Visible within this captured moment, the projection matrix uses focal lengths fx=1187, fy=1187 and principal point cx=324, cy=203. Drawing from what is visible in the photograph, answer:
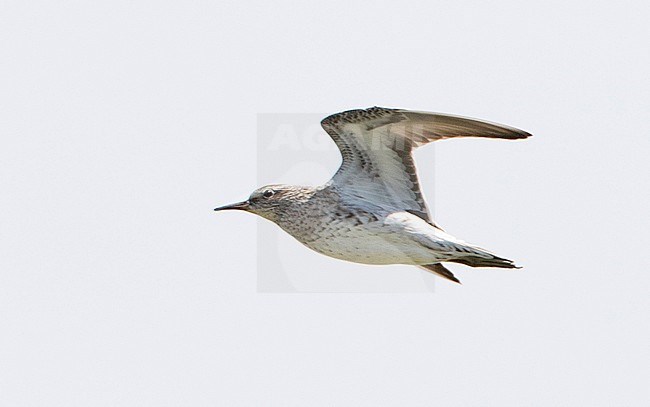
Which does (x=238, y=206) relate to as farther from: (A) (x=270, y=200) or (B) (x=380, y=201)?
(B) (x=380, y=201)

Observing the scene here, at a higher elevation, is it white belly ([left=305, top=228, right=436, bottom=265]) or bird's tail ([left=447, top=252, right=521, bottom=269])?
white belly ([left=305, top=228, right=436, bottom=265])

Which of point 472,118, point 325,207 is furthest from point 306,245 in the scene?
point 472,118

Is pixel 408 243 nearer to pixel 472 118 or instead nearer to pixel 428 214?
pixel 428 214

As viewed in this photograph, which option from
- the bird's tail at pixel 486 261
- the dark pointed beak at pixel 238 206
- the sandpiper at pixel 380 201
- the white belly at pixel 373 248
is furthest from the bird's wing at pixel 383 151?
the dark pointed beak at pixel 238 206

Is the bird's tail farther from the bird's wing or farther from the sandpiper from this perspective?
the bird's wing

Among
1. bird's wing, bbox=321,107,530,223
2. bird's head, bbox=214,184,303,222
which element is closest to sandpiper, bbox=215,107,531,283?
bird's wing, bbox=321,107,530,223

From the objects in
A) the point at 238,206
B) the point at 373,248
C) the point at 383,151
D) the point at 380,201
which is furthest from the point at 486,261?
the point at 238,206

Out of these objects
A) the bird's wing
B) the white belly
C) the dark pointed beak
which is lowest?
the white belly

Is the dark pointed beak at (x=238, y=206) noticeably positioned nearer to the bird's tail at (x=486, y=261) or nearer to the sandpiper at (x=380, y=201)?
the sandpiper at (x=380, y=201)
